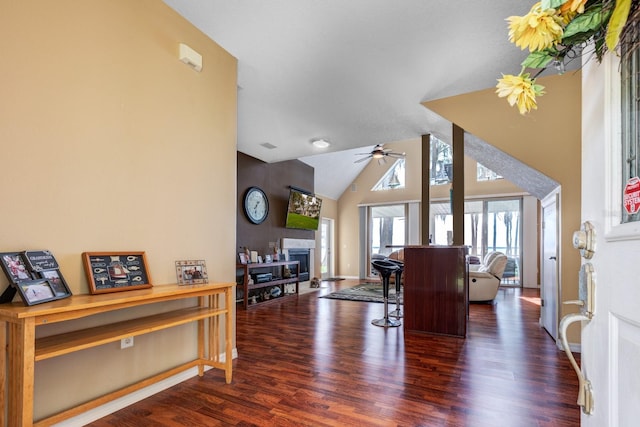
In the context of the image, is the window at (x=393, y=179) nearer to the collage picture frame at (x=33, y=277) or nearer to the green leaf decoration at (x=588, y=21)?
the collage picture frame at (x=33, y=277)

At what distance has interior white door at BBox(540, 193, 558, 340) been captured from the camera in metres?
3.55

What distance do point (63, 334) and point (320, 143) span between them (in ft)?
13.8

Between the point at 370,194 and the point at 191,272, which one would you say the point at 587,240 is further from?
the point at 370,194

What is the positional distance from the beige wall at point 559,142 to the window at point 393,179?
6.43 meters

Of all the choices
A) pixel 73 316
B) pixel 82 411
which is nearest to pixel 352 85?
pixel 73 316

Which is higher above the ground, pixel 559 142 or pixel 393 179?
pixel 393 179

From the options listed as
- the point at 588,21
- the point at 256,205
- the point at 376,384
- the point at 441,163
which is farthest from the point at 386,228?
the point at 588,21

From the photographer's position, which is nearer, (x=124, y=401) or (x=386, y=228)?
(x=124, y=401)

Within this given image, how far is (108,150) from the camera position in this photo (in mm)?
2070

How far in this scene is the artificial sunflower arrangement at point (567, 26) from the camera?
0.61 m

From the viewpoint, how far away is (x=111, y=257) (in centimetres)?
205

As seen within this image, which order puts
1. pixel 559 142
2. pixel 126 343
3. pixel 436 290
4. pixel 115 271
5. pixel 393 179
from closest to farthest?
1. pixel 115 271
2. pixel 126 343
3. pixel 559 142
4. pixel 436 290
5. pixel 393 179

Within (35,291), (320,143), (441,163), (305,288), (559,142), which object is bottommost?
(305,288)

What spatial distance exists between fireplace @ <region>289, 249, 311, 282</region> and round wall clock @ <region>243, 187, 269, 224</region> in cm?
142
